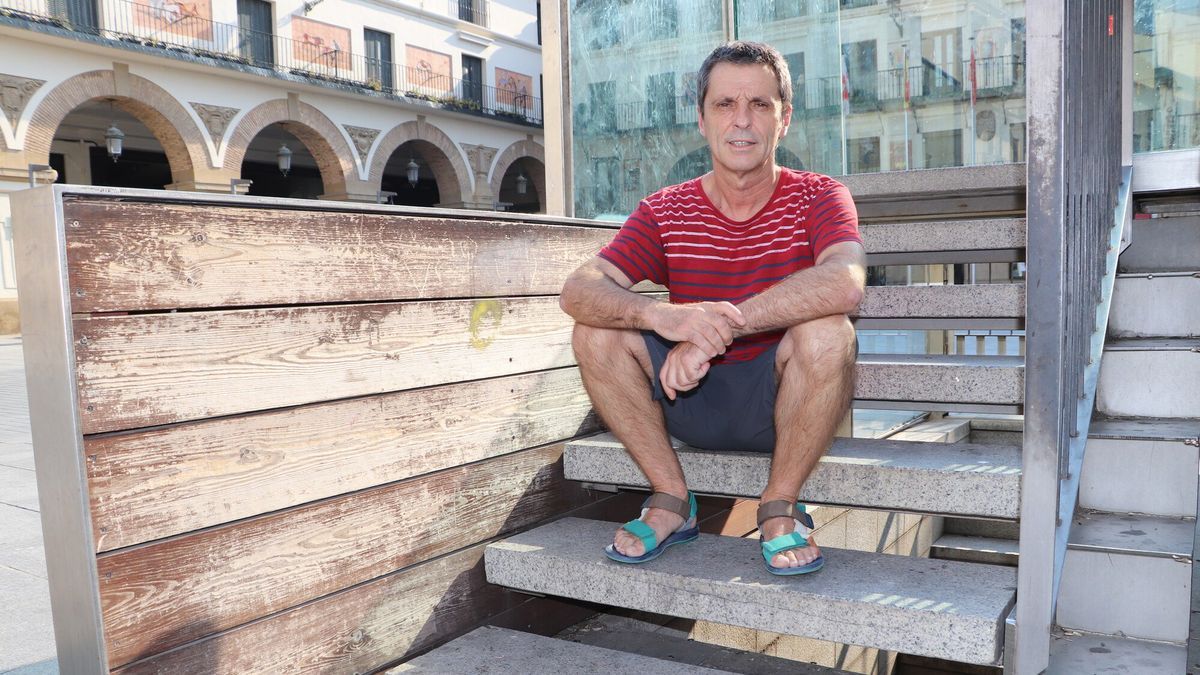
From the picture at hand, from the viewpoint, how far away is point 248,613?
1.75 meters

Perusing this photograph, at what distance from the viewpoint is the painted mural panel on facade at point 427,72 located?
20203 millimetres

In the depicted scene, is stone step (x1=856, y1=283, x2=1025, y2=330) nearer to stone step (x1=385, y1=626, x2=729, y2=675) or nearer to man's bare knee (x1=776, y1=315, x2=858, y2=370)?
man's bare knee (x1=776, y1=315, x2=858, y2=370)

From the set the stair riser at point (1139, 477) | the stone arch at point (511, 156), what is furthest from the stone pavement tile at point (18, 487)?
the stone arch at point (511, 156)

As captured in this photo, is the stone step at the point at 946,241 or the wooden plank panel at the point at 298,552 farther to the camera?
the stone step at the point at 946,241

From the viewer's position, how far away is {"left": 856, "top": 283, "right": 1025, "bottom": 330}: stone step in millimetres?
3051

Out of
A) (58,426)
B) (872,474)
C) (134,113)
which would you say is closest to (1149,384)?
(872,474)

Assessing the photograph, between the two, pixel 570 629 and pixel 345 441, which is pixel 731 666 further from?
pixel 345 441

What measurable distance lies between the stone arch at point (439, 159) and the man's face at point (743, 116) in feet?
58.4

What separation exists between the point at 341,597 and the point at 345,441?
1.10ft

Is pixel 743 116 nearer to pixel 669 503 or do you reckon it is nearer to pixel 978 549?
pixel 669 503

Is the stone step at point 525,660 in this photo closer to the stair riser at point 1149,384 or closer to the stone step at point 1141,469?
the stone step at point 1141,469

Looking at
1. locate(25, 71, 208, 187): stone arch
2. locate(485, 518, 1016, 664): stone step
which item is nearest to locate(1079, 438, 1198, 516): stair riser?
locate(485, 518, 1016, 664): stone step

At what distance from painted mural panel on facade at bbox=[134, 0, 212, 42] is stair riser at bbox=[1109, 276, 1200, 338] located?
16.4 m

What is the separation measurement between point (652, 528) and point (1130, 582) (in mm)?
1236
